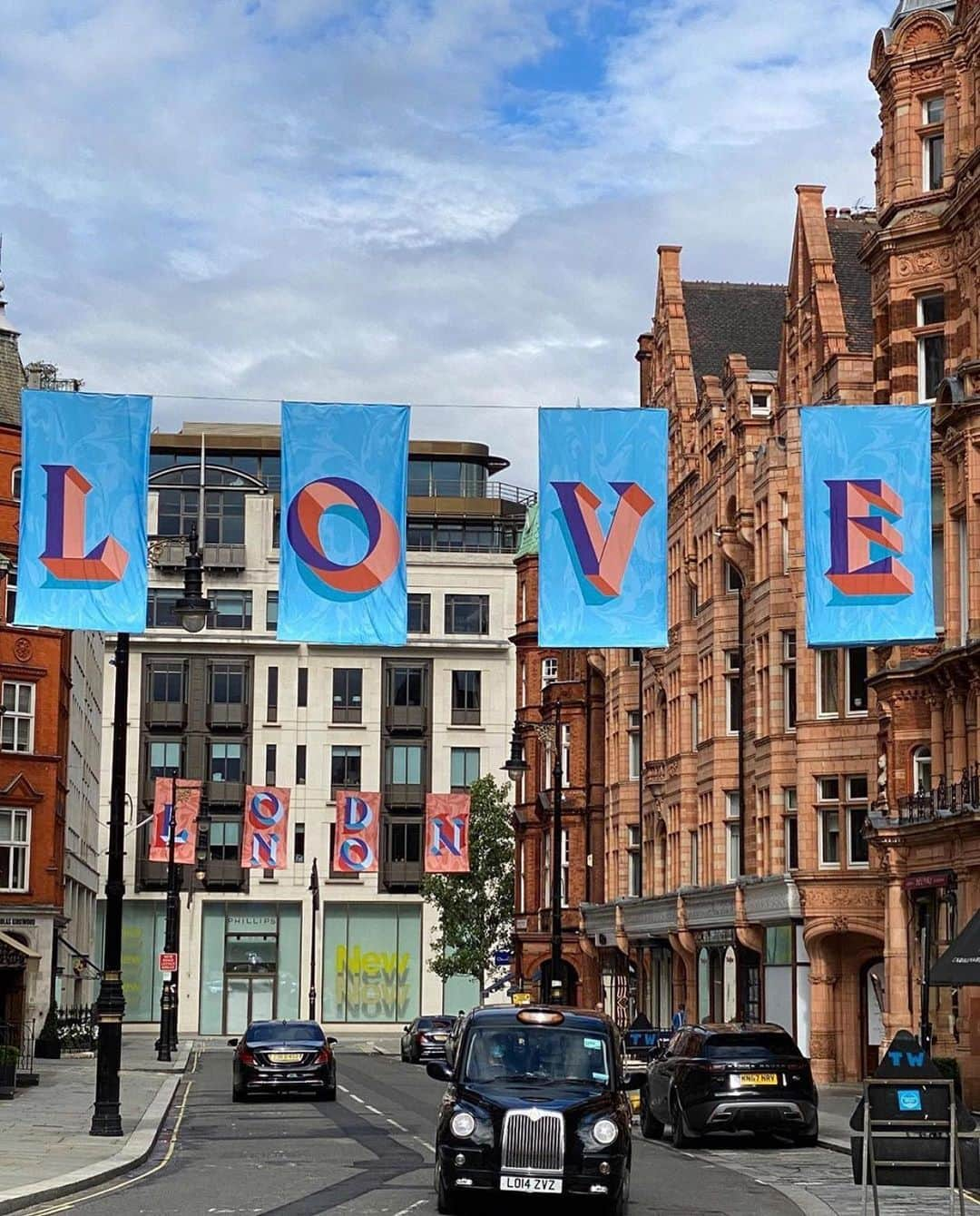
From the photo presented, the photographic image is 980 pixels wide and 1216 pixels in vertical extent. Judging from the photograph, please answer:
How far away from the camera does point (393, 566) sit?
2884 cm

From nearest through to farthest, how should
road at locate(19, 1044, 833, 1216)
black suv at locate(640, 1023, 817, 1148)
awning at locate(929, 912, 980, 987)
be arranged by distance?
1. road at locate(19, 1044, 833, 1216)
2. black suv at locate(640, 1023, 817, 1148)
3. awning at locate(929, 912, 980, 987)

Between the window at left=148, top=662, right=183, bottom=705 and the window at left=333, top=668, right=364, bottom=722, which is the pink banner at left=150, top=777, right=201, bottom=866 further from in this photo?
the window at left=333, top=668, right=364, bottom=722

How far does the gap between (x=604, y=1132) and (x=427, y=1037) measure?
46624mm

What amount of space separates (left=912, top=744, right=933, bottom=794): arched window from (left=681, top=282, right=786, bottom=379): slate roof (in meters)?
26.5

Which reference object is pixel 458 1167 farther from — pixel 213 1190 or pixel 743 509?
pixel 743 509

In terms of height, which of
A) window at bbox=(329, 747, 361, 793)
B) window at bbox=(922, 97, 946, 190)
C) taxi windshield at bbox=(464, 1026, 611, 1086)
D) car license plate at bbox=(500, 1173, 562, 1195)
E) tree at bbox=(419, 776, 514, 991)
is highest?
window at bbox=(922, 97, 946, 190)

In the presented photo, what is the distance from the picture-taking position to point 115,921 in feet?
95.0

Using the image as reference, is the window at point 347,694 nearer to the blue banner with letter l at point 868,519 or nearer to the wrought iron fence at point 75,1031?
the wrought iron fence at point 75,1031

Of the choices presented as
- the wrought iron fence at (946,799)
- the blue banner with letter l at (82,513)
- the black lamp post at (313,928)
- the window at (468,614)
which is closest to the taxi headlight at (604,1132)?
the blue banner with letter l at (82,513)

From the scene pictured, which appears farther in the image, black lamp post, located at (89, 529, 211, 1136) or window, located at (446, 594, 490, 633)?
window, located at (446, 594, 490, 633)

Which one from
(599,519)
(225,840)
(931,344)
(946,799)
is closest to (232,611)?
(225,840)

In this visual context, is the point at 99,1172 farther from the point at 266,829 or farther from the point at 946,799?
the point at 266,829

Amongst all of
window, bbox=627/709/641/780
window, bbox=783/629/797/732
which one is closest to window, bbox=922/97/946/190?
window, bbox=783/629/797/732

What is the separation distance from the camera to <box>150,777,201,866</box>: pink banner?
66.8m
